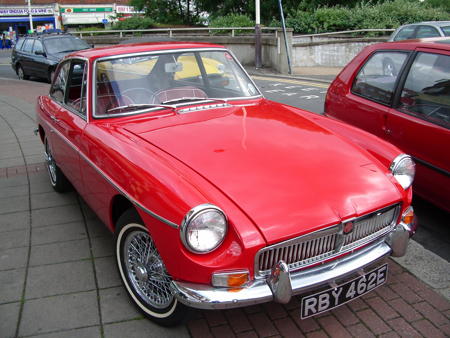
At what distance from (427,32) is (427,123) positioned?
8.35 meters

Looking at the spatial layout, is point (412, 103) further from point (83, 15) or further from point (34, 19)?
point (34, 19)

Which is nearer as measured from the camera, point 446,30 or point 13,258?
point 13,258

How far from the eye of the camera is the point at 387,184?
2875 millimetres

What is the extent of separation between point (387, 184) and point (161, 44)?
2.41 metres

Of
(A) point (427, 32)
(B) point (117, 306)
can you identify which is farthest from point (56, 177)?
(A) point (427, 32)

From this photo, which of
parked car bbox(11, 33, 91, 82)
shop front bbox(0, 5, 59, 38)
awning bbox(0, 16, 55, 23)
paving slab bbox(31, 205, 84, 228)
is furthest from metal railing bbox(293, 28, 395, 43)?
awning bbox(0, 16, 55, 23)

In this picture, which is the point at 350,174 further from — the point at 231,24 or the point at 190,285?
the point at 231,24

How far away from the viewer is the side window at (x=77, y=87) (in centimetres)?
388

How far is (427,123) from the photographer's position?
396cm

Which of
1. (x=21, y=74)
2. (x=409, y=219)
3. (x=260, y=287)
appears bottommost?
(x=260, y=287)

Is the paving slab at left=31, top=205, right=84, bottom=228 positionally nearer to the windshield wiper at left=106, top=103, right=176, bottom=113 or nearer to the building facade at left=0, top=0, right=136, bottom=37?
the windshield wiper at left=106, top=103, right=176, bottom=113

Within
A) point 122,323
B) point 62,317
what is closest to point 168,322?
point 122,323

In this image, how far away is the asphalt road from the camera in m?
3.96

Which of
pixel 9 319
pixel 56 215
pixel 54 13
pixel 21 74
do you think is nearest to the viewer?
pixel 9 319
